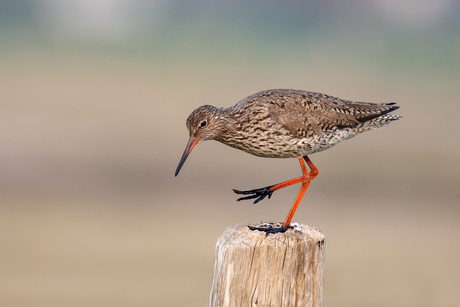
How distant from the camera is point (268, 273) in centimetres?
477

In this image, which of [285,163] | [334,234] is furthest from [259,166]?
[334,234]

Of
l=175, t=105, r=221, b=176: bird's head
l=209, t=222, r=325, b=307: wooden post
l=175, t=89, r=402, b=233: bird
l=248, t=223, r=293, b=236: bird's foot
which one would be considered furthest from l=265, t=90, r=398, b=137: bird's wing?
l=209, t=222, r=325, b=307: wooden post

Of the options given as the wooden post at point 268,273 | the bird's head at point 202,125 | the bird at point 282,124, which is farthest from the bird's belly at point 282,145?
the wooden post at point 268,273

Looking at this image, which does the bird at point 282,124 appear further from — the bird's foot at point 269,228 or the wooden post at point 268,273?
the wooden post at point 268,273

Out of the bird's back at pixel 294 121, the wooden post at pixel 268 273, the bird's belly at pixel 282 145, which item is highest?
the bird's back at pixel 294 121

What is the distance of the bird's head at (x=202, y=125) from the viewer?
6355 mm

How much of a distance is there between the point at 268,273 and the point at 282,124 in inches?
84.4

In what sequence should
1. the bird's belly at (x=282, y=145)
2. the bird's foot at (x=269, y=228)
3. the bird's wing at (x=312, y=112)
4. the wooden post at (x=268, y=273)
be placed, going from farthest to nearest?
the bird's wing at (x=312, y=112)
the bird's belly at (x=282, y=145)
the bird's foot at (x=269, y=228)
the wooden post at (x=268, y=273)

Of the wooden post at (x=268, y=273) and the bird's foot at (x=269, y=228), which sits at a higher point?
the bird's foot at (x=269, y=228)

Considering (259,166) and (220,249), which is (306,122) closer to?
(220,249)

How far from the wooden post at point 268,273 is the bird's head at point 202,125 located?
1.76 metres

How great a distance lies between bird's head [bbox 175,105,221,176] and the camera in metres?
6.36

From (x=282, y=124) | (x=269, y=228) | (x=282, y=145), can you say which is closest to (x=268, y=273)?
(x=269, y=228)

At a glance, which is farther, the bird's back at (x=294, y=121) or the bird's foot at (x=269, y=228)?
the bird's back at (x=294, y=121)
